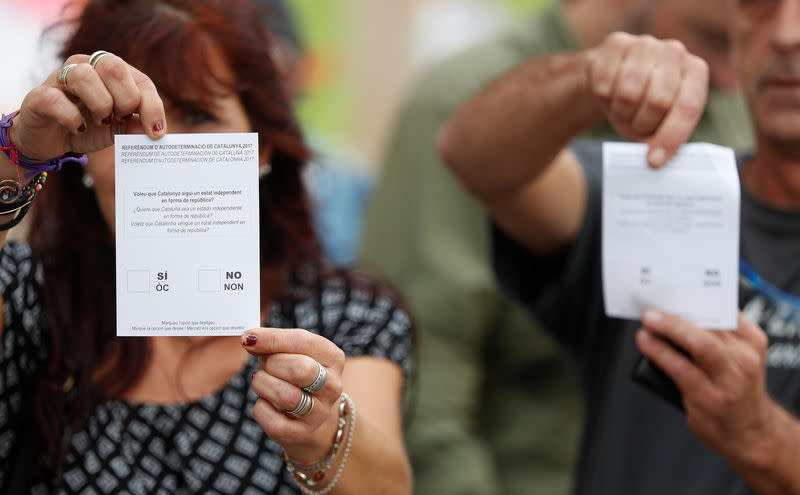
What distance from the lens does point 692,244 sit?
1.24 meters

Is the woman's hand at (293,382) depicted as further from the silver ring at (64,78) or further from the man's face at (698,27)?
the man's face at (698,27)

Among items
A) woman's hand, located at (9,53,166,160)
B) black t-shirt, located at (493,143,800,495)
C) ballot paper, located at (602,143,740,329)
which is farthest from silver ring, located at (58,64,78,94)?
black t-shirt, located at (493,143,800,495)

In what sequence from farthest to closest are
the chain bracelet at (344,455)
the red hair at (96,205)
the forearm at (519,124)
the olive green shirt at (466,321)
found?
the olive green shirt at (466,321) → the forearm at (519,124) → the red hair at (96,205) → the chain bracelet at (344,455)

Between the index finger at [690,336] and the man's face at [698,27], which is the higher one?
the man's face at [698,27]

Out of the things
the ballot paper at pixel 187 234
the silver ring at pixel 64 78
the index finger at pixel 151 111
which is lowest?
the ballot paper at pixel 187 234

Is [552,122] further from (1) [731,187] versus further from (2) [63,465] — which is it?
(2) [63,465]

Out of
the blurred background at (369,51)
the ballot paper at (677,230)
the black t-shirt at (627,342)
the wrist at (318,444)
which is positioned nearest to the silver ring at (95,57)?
the wrist at (318,444)

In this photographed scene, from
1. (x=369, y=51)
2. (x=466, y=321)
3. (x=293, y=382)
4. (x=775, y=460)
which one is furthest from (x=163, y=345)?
(x=369, y=51)

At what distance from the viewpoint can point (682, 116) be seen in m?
1.25

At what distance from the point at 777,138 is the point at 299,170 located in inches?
36.0

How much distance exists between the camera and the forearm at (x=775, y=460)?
135 cm

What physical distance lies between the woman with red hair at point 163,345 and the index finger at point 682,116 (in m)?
0.51

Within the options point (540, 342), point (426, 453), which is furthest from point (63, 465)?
point (540, 342)

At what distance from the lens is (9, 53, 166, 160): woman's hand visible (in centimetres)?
98
